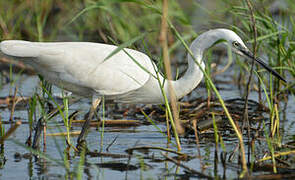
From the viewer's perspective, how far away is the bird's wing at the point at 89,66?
→ 5254 millimetres

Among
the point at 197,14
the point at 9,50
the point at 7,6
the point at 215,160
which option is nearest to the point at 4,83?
the point at 7,6

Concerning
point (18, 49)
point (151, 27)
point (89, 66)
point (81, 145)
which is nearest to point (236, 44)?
point (89, 66)

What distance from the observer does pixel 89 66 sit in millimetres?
5344

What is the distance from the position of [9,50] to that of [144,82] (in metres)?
1.37

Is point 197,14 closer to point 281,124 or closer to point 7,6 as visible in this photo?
point 7,6

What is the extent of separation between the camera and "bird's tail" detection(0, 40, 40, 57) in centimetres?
508

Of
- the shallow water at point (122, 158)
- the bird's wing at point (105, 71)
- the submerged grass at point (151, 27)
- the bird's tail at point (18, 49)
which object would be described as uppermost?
the submerged grass at point (151, 27)

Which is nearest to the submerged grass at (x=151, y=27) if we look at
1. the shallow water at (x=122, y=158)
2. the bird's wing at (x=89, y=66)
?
the shallow water at (x=122, y=158)

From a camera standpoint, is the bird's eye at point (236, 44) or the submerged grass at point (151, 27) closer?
the bird's eye at point (236, 44)

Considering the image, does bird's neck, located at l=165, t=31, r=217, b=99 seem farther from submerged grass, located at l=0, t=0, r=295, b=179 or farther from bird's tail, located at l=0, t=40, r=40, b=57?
bird's tail, located at l=0, t=40, r=40, b=57

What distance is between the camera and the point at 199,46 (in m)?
5.47

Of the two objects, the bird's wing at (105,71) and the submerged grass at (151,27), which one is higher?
the submerged grass at (151,27)

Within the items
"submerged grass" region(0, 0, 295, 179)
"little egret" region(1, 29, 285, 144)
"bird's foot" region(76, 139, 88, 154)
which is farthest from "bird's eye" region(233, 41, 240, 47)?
"bird's foot" region(76, 139, 88, 154)

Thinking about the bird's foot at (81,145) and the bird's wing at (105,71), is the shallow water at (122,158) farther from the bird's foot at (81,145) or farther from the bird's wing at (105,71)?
the bird's wing at (105,71)
